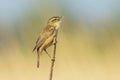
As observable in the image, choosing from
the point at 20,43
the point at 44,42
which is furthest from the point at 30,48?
the point at 44,42

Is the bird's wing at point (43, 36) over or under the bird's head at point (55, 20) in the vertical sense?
under

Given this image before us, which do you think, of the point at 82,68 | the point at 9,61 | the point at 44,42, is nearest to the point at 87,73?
the point at 82,68

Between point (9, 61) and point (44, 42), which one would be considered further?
point (9, 61)

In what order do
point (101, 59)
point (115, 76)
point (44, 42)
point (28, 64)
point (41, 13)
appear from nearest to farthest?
point (44, 42) → point (115, 76) → point (101, 59) → point (28, 64) → point (41, 13)

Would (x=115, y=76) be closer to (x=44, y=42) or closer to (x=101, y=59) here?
(x=101, y=59)

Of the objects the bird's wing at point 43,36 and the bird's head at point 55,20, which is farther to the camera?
the bird's head at point 55,20

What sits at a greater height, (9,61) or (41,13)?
(41,13)

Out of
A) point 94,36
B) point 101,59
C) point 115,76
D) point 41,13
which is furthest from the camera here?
point 41,13

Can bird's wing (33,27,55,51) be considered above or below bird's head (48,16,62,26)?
below

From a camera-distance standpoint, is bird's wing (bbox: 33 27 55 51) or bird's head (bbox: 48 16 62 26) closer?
bird's wing (bbox: 33 27 55 51)

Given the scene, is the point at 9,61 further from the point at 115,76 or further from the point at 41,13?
the point at 41,13
